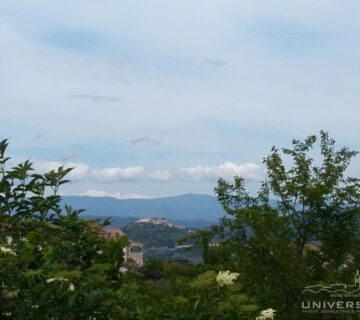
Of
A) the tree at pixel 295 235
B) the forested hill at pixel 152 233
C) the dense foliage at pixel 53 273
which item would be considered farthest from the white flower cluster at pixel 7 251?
the forested hill at pixel 152 233

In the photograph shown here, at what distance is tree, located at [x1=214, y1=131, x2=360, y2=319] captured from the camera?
1060 cm

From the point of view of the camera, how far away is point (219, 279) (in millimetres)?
3709

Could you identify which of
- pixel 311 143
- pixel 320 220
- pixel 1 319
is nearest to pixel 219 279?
pixel 1 319

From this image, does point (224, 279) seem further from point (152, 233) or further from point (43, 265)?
point (152, 233)

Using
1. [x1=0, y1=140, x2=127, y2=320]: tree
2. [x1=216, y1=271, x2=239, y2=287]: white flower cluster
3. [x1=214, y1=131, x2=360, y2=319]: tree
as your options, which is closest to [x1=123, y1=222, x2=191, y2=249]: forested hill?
[x1=214, y1=131, x2=360, y2=319]: tree

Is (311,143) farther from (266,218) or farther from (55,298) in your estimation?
(55,298)

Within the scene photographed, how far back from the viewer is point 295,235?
37.1 ft

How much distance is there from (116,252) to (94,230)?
1.36 feet

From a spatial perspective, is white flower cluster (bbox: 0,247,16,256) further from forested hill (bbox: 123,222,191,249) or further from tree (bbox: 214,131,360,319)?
forested hill (bbox: 123,222,191,249)

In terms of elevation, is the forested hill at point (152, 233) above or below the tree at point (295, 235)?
below

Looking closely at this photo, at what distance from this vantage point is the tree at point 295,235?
34.8ft

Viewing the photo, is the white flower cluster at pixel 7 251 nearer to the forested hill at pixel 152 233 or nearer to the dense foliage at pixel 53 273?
the dense foliage at pixel 53 273

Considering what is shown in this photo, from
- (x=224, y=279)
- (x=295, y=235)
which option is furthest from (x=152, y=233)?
(x=224, y=279)

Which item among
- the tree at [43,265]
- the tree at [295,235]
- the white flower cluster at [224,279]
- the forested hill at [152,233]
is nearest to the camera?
the tree at [43,265]
